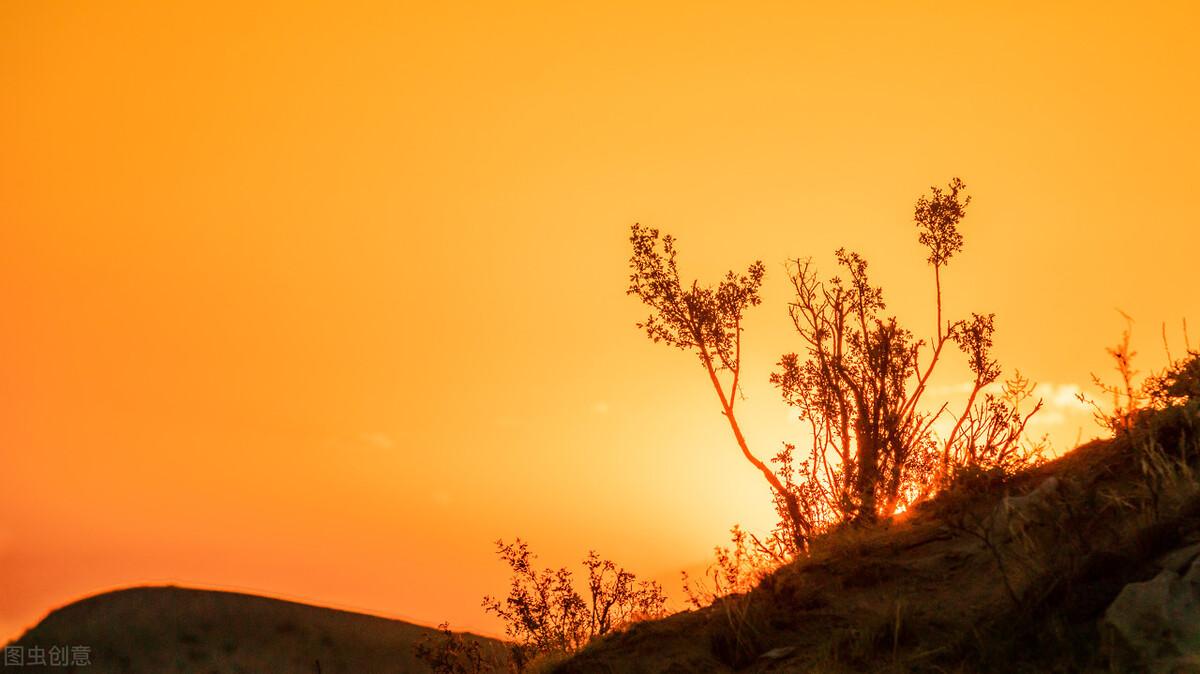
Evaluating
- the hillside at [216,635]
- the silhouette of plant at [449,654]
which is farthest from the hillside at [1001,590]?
the hillside at [216,635]

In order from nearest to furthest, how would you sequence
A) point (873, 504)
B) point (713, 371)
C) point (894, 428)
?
point (873, 504) < point (894, 428) < point (713, 371)

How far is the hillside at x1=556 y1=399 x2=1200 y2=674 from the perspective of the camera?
9.03m

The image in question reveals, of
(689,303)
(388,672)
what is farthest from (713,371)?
(388,672)

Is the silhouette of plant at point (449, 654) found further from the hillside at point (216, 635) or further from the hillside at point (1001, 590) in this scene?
the hillside at point (216, 635)

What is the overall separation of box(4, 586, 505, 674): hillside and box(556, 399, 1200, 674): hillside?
19.8 metres

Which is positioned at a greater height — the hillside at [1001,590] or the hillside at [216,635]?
the hillside at [216,635]

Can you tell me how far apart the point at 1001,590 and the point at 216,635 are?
26850mm

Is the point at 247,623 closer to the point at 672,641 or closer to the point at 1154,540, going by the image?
the point at 672,641

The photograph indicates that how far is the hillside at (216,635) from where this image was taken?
1194 inches

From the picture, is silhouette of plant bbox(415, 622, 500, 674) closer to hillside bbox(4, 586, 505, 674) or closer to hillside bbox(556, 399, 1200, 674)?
hillside bbox(556, 399, 1200, 674)

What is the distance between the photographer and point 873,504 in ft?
55.3

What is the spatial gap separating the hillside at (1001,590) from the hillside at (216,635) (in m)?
19.8

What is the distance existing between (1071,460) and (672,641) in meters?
5.63

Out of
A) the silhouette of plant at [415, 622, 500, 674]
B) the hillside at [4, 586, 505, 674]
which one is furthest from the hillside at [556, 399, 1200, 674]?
the hillside at [4, 586, 505, 674]
